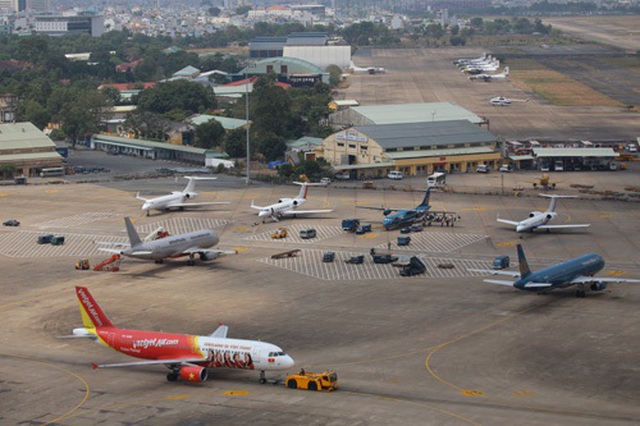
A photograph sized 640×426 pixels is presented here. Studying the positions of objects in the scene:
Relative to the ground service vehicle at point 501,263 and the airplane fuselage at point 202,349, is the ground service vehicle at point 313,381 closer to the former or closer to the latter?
the airplane fuselage at point 202,349

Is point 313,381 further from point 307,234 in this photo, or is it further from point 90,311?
point 307,234

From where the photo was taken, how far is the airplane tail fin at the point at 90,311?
84.1 meters

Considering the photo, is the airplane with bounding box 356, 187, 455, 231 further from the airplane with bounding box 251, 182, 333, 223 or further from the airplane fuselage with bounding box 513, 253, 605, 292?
the airplane fuselage with bounding box 513, 253, 605, 292

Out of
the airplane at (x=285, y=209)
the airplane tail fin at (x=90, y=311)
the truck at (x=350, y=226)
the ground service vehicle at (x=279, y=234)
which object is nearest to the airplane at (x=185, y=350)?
the airplane tail fin at (x=90, y=311)

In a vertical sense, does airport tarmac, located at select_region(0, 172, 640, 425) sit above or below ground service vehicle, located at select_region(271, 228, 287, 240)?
above

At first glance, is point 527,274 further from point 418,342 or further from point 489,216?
point 489,216

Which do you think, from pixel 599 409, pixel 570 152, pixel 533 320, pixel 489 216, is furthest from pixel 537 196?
pixel 599 409

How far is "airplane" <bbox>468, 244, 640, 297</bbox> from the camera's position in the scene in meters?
106

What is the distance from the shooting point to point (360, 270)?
402 ft

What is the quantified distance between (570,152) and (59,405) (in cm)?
14002

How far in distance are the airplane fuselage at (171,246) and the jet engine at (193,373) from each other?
1607 inches

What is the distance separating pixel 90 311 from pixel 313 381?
18307 mm

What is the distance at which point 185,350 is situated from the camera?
265 ft

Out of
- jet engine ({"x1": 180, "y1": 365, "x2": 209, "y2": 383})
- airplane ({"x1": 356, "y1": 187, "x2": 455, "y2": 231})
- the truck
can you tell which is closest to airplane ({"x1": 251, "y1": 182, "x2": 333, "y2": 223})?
the truck
